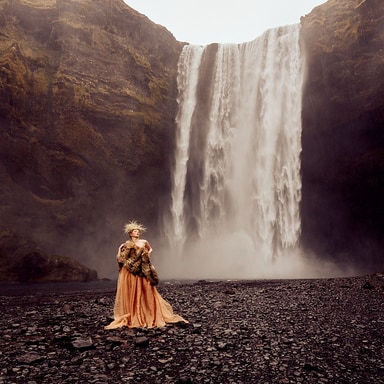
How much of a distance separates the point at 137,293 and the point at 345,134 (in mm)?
29986

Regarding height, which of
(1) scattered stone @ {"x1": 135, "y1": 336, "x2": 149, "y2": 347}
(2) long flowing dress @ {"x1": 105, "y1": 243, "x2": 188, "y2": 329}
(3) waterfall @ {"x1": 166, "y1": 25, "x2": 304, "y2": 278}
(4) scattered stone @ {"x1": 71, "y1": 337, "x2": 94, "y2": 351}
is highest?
(3) waterfall @ {"x1": 166, "y1": 25, "x2": 304, "y2": 278}

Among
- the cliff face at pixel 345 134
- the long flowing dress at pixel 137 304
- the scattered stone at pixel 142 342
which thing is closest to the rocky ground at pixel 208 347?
the scattered stone at pixel 142 342

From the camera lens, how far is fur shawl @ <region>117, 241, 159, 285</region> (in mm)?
8367

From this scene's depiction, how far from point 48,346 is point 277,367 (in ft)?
14.0

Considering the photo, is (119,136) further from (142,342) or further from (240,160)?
(142,342)

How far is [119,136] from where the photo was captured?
1403 inches

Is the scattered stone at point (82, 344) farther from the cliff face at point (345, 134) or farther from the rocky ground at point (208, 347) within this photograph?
the cliff face at point (345, 134)

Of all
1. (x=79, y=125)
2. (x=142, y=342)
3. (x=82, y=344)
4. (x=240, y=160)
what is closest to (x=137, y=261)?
(x=142, y=342)

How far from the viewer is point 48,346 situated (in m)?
6.71

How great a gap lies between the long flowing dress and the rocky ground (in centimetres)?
40

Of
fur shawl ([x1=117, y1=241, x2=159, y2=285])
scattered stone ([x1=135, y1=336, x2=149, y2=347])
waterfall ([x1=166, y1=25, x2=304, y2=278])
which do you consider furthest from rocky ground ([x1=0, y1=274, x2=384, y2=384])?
waterfall ([x1=166, y1=25, x2=304, y2=278])

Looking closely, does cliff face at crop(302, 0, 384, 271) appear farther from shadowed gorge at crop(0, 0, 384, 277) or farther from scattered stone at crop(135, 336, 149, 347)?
scattered stone at crop(135, 336, 149, 347)

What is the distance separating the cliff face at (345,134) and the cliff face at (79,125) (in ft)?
50.1

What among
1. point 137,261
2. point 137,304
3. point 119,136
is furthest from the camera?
point 119,136
